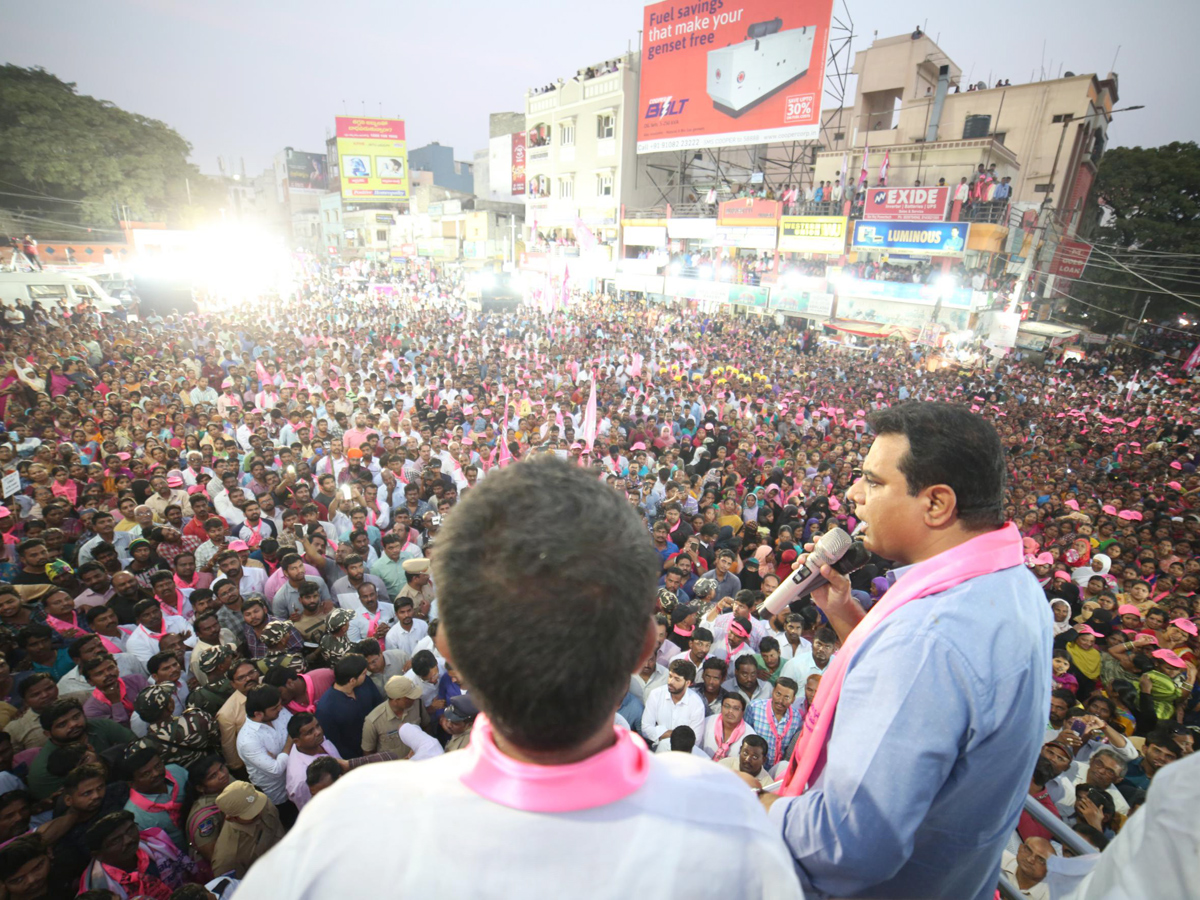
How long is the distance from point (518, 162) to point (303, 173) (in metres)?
45.9

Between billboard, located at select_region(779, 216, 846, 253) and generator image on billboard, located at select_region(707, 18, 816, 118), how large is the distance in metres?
7.67

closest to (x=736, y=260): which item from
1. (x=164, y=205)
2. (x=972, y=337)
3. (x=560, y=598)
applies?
(x=972, y=337)

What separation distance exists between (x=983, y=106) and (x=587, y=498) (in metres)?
35.5

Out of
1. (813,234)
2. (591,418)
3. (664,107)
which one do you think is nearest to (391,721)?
(591,418)

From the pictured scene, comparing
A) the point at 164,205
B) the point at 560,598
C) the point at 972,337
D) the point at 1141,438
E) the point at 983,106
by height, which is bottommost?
the point at 1141,438

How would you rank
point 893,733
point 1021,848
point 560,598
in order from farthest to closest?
1. point 1021,848
2. point 893,733
3. point 560,598

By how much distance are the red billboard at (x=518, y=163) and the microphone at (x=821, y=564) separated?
44430 millimetres

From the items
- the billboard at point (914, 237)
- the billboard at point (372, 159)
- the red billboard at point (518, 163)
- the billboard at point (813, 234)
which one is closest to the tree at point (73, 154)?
the billboard at point (372, 159)

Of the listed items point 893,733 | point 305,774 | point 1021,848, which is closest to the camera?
point 893,733

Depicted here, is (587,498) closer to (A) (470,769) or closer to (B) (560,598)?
(B) (560,598)

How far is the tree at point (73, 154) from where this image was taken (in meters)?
31.5

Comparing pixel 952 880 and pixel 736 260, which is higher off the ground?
pixel 736 260

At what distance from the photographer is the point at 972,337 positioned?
17.7 metres

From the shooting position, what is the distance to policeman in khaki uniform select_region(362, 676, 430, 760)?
10.9ft
